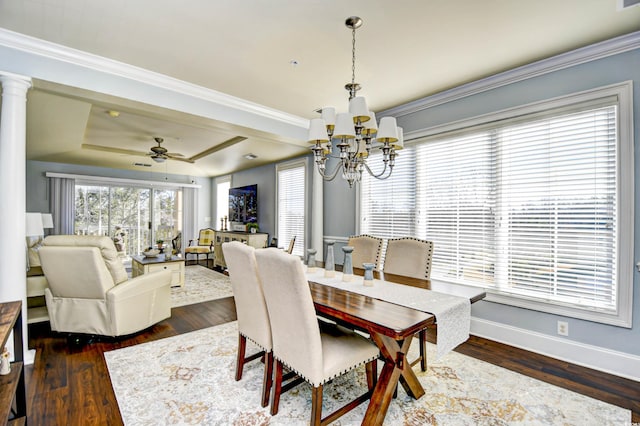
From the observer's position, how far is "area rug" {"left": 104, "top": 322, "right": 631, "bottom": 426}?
186cm

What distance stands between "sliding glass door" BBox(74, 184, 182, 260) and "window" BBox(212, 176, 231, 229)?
1.02 meters

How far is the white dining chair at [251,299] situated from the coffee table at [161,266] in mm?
3171

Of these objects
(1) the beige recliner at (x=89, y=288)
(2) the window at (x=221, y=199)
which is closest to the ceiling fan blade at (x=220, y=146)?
(2) the window at (x=221, y=199)

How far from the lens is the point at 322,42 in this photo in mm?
2463

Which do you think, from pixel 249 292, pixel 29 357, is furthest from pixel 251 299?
pixel 29 357

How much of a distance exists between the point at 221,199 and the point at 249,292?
7356mm

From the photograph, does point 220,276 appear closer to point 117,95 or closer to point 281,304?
point 117,95

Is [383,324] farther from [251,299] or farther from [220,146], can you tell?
[220,146]

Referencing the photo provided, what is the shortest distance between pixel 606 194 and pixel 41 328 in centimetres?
571

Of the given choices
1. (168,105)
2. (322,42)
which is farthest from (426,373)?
(168,105)

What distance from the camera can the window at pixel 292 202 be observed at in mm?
5820

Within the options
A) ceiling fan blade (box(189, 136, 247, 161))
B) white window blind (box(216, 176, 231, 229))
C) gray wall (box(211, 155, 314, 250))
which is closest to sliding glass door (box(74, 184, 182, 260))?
white window blind (box(216, 176, 231, 229))

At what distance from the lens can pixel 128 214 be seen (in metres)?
7.67

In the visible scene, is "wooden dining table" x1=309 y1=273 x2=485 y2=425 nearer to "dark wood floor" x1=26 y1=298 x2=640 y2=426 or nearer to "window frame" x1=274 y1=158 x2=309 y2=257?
"dark wood floor" x1=26 y1=298 x2=640 y2=426
